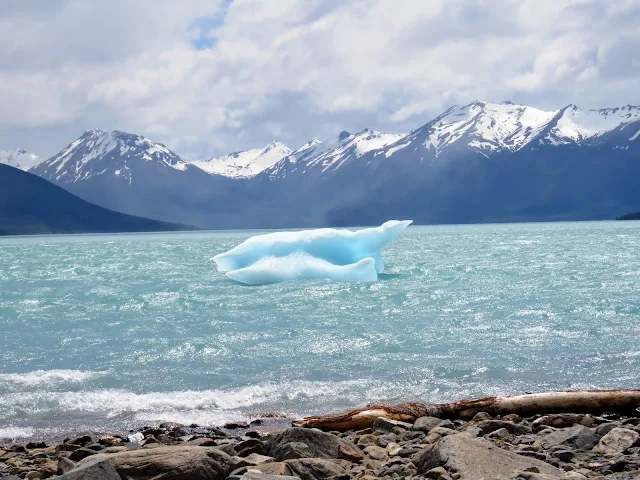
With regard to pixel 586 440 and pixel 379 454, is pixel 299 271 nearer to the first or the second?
pixel 379 454

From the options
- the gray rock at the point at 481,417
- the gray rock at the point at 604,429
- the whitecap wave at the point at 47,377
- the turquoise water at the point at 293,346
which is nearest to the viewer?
the gray rock at the point at 604,429

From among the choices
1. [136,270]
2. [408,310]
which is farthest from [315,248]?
[136,270]

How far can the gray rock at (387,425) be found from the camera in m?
8.09

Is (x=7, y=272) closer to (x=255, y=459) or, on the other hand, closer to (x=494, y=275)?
(x=494, y=275)

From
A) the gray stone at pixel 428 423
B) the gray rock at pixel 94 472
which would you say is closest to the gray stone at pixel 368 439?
the gray stone at pixel 428 423

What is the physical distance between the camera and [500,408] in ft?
29.3

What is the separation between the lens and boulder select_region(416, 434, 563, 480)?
5.59 m

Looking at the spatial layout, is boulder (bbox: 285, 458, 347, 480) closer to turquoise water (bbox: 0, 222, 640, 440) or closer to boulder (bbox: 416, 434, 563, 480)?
boulder (bbox: 416, 434, 563, 480)

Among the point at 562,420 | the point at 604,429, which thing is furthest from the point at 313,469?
the point at 562,420

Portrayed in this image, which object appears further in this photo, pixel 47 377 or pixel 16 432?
pixel 47 377

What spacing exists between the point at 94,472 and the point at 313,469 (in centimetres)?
168

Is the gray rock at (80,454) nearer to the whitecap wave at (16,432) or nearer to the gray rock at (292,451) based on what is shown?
the gray rock at (292,451)

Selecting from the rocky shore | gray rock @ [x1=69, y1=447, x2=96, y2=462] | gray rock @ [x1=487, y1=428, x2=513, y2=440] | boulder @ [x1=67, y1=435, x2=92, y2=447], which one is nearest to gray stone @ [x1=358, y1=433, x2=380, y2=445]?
the rocky shore

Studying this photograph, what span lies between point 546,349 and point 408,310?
7.02 metres
